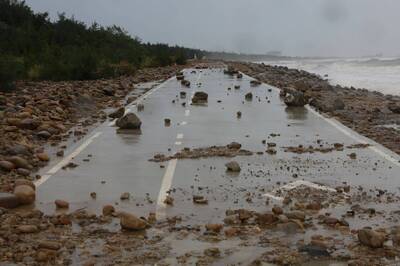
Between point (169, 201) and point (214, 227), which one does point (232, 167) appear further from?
point (214, 227)

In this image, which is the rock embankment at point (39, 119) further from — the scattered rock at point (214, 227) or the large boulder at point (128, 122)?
the scattered rock at point (214, 227)

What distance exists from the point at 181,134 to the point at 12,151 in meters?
4.95

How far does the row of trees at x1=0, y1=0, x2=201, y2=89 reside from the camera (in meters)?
34.6

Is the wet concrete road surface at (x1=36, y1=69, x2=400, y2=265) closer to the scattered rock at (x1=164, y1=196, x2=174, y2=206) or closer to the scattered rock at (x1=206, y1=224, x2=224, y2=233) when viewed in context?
the scattered rock at (x1=164, y1=196, x2=174, y2=206)

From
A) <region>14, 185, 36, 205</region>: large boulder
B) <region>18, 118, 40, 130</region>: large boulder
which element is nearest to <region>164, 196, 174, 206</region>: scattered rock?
<region>14, 185, 36, 205</region>: large boulder

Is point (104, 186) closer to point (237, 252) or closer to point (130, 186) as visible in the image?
point (130, 186)

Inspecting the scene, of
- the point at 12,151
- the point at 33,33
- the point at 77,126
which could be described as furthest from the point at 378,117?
the point at 33,33

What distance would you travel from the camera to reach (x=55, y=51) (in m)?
43.0

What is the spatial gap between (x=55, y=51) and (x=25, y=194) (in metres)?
35.0

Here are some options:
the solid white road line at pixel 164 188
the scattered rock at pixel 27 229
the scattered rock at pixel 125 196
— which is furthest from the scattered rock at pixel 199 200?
the scattered rock at pixel 27 229

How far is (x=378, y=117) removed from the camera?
21641 millimetres

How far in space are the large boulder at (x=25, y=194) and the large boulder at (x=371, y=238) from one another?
14.8 feet

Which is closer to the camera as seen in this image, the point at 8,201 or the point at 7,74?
the point at 8,201

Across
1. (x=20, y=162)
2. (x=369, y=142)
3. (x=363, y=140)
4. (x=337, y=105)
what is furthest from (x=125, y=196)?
(x=337, y=105)
